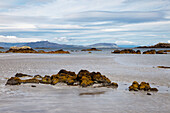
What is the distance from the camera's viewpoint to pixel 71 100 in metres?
10.1

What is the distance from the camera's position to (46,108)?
8.70 m

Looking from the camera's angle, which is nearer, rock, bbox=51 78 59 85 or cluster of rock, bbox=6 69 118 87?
cluster of rock, bbox=6 69 118 87

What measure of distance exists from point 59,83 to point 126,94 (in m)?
5.10

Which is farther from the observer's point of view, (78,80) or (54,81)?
(78,80)

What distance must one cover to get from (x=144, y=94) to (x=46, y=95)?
5387mm

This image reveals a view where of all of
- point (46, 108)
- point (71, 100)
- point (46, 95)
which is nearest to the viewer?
point (46, 108)

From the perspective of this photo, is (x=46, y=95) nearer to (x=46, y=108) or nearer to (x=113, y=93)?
(x=46, y=108)

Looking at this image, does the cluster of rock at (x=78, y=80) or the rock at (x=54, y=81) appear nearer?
the cluster of rock at (x=78, y=80)

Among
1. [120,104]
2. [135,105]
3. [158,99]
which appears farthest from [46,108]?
[158,99]

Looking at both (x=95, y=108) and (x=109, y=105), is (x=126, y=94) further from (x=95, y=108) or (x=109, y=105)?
(x=95, y=108)

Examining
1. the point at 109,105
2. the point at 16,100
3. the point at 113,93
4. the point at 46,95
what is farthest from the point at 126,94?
the point at 16,100

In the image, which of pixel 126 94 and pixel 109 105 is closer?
pixel 109 105

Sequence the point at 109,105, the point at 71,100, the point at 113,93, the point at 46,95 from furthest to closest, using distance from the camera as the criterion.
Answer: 1. the point at 113,93
2. the point at 46,95
3. the point at 71,100
4. the point at 109,105

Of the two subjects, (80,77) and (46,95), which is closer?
(46,95)
